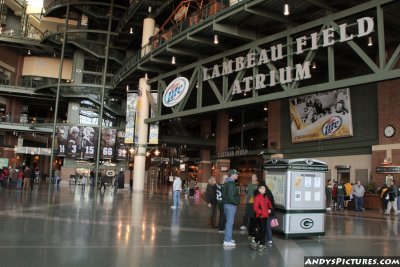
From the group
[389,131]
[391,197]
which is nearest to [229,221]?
[391,197]

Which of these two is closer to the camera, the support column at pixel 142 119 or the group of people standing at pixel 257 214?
the group of people standing at pixel 257 214

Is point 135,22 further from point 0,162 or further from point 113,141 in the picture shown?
point 0,162

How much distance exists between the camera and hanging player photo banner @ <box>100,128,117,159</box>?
4734 cm

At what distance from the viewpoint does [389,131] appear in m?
22.1

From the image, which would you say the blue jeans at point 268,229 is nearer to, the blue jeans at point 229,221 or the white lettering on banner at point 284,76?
the blue jeans at point 229,221

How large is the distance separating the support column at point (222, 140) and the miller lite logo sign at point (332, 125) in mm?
14218

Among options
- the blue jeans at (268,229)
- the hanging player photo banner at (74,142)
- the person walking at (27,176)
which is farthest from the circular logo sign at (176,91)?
the hanging player photo banner at (74,142)

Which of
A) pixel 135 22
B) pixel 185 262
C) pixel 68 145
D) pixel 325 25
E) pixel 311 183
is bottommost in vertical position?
pixel 185 262

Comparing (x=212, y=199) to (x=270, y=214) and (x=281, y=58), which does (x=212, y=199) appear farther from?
(x=281, y=58)

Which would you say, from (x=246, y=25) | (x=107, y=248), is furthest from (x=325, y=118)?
(x=107, y=248)

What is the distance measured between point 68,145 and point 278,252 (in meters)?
41.9

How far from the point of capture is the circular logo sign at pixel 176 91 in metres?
24.2

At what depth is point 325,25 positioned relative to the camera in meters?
17.3

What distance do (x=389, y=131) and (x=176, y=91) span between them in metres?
12.7
